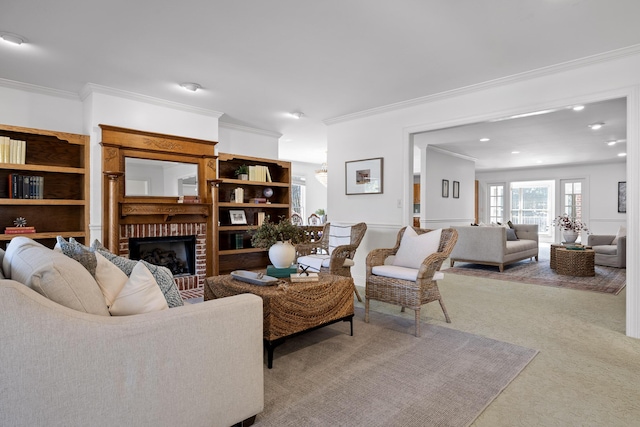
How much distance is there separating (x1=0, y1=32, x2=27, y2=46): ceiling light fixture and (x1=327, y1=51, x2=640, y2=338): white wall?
355 cm

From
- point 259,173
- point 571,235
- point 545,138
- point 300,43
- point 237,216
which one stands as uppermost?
point 300,43

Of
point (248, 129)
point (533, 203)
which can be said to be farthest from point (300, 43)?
point (533, 203)

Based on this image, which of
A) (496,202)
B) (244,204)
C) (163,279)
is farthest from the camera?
(496,202)

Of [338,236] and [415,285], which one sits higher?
[338,236]

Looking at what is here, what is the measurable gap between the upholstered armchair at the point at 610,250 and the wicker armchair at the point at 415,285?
4966mm

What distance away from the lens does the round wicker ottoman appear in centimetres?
560

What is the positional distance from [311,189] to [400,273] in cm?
711

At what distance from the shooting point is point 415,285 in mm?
2963

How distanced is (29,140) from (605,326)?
5982 mm

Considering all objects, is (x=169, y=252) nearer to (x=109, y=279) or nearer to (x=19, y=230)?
(x=19, y=230)

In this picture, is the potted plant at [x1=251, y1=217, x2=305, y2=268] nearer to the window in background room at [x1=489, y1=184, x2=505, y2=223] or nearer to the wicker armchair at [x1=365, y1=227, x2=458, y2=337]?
the wicker armchair at [x1=365, y1=227, x2=458, y2=337]

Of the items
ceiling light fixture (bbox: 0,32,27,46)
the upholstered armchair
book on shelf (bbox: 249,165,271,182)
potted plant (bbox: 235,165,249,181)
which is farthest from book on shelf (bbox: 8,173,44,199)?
the upholstered armchair

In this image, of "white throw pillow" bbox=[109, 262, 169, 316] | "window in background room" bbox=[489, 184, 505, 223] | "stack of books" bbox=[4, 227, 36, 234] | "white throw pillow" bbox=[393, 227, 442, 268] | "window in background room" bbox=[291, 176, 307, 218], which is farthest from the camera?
"window in background room" bbox=[489, 184, 505, 223]

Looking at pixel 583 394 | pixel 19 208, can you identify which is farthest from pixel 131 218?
pixel 583 394
